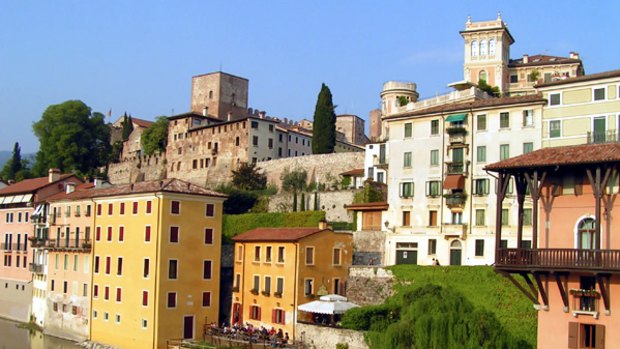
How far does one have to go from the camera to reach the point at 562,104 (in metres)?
41.9

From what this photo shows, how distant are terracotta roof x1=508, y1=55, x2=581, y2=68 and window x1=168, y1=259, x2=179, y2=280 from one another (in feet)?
145

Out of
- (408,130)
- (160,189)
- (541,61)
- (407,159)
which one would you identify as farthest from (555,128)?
(541,61)

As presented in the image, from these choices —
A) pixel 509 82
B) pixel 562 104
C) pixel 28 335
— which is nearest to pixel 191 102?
pixel 509 82

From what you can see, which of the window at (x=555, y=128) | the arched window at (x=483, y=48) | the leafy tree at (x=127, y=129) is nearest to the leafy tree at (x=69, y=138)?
the leafy tree at (x=127, y=129)

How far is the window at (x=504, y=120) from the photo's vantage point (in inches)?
1732

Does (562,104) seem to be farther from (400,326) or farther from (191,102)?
(191,102)

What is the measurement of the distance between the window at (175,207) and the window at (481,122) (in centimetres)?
1805

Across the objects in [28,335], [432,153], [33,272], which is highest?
[432,153]

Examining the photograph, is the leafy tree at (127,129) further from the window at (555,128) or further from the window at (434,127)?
the window at (555,128)

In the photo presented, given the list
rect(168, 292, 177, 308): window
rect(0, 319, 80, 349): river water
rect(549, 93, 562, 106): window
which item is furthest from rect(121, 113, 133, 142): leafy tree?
rect(549, 93, 562, 106): window

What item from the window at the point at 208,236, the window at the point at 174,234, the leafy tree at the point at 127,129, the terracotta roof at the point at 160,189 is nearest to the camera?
the window at the point at 174,234

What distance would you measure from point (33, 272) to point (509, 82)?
46.8 metres

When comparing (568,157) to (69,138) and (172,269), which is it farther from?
(69,138)

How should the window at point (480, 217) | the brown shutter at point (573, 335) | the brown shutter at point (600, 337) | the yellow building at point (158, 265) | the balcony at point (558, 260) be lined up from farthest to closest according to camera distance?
the yellow building at point (158, 265) < the window at point (480, 217) < the brown shutter at point (573, 335) < the brown shutter at point (600, 337) < the balcony at point (558, 260)
